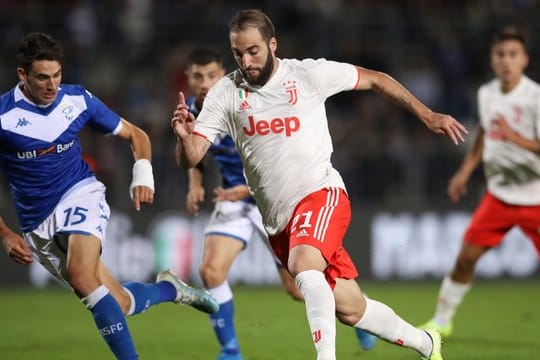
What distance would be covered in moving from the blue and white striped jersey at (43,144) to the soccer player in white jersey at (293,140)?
868mm

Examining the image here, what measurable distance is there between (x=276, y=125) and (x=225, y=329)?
89.2 inches

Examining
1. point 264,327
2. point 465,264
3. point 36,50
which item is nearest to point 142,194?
point 36,50

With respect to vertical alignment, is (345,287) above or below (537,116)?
below

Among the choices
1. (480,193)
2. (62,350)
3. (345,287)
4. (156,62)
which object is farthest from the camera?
(156,62)

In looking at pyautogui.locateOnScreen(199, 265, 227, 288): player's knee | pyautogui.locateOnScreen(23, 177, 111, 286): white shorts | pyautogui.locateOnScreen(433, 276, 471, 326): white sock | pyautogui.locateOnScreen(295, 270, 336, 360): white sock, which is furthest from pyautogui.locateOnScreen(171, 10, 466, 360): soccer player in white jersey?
pyautogui.locateOnScreen(433, 276, 471, 326): white sock

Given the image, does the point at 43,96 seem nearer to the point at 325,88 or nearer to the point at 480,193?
the point at 325,88

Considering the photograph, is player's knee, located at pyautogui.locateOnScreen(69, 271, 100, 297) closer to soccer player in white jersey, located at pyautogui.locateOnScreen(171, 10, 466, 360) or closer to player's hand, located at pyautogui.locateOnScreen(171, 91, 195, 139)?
soccer player in white jersey, located at pyautogui.locateOnScreen(171, 10, 466, 360)

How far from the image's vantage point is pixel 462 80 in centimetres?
1659

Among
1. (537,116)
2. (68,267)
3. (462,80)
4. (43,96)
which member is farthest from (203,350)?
(462,80)

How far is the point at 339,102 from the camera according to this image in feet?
52.8

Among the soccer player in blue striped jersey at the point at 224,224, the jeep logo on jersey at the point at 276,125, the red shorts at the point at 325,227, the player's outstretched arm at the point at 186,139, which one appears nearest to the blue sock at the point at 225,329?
the soccer player in blue striped jersey at the point at 224,224

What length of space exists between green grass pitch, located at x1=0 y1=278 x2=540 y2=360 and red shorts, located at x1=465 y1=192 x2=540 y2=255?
94cm

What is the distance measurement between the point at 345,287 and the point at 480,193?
8.72 m

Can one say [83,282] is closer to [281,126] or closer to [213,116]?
[213,116]
